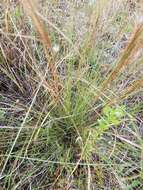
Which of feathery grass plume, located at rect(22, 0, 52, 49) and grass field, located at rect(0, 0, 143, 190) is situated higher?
feathery grass plume, located at rect(22, 0, 52, 49)

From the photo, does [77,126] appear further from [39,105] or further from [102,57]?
[102,57]

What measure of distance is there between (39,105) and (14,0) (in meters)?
0.42

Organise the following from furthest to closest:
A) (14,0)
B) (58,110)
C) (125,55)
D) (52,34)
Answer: (14,0) → (52,34) → (58,110) → (125,55)

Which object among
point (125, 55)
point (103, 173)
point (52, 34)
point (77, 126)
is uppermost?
point (125, 55)

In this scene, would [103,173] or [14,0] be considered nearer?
[103,173]

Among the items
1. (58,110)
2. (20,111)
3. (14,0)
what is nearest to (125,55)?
(58,110)

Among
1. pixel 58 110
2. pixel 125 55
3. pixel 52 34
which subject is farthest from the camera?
pixel 52 34

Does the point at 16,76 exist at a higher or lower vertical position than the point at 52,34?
lower

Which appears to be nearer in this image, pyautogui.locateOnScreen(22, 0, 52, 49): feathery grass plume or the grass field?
pyautogui.locateOnScreen(22, 0, 52, 49): feathery grass plume

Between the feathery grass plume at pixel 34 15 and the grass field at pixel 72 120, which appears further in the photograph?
the grass field at pixel 72 120

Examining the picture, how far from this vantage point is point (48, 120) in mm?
1000

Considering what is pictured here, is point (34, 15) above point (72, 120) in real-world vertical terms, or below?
above

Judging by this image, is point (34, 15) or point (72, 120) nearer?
point (34, 15)

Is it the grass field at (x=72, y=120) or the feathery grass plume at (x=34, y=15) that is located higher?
the feathery grass plume at (x=34, y=15)
